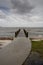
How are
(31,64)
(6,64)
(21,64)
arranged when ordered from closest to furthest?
(21,64), (6,64), (31,64)

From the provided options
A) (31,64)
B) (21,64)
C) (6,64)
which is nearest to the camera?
(21,64)

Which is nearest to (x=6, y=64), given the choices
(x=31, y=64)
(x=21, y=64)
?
(x=21, y=64)

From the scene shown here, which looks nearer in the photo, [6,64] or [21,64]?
[21,64]

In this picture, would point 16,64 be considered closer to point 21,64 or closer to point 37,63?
point 21,64

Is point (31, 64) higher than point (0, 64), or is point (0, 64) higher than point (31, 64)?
point (0, 64)

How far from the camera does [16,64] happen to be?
6.40ft

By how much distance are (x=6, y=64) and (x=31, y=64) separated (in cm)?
250

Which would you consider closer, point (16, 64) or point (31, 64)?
point (16, 64)

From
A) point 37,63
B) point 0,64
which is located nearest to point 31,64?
point 37,63

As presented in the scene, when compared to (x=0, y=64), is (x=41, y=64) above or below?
below

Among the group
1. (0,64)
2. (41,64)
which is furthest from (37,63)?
(0,64)

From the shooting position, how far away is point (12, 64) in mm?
1998

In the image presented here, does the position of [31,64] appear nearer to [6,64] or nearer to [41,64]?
[41,64]

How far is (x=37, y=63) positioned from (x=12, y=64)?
2.66m
